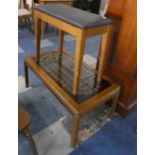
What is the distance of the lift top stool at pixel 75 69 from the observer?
3.69 ft

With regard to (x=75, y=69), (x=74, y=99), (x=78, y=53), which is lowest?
(x=74, y=99)

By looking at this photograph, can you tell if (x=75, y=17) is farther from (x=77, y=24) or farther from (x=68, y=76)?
(x=68, y=76)

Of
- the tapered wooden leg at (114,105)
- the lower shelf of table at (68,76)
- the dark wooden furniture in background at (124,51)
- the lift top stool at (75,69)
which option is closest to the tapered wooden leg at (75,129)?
the lift top stool at (75,69)


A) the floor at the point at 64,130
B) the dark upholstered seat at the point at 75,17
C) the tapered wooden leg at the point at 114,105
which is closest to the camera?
the dark upholstered seat at the point at 75,17

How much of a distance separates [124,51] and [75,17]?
0.51m

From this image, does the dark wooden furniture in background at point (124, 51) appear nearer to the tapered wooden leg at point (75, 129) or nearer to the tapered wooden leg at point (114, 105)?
the tapered wooden leg at point (114, 105)

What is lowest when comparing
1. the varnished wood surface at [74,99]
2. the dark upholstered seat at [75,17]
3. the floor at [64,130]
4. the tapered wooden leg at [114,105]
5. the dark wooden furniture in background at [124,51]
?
the floor at [64,130]

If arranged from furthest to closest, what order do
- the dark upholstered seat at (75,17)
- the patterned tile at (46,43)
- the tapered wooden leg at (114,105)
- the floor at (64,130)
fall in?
the patterned tile at (46,43) < the tapered wooden leg at (114,105) < the floor at (64,130) < the dark upholstered seat at (75,17)

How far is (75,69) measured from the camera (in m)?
1.22

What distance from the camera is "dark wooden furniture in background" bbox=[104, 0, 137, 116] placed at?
1342mm

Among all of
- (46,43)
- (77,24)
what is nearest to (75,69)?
(77,24)
